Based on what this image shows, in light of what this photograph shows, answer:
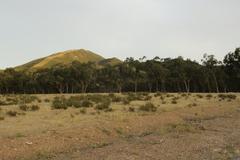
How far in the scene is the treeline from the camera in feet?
325

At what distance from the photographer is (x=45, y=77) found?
4481 inches

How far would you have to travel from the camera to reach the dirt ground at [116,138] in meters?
14.9

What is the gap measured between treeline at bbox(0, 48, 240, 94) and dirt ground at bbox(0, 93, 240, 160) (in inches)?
2918

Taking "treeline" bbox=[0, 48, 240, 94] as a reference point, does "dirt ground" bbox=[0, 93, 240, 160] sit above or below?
below

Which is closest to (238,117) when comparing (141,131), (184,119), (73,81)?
(184,119)

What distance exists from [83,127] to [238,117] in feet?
40.8

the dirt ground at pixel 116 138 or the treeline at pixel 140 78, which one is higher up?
the treeline at pixel 140 78

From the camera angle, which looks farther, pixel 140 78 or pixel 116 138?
pixel 140 78

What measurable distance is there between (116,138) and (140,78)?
Result: 89965 millimetres

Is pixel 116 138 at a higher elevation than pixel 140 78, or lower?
lower

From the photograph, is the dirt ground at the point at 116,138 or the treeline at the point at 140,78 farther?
the treeline at the point at 140,78

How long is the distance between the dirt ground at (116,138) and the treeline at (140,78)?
2918 inches

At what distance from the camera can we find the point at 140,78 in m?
109

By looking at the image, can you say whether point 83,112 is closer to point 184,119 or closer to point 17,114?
point 17,114
